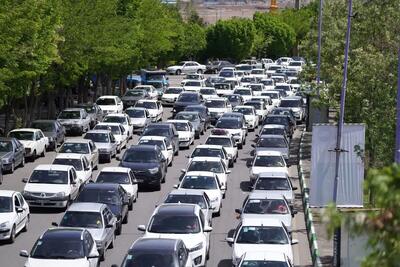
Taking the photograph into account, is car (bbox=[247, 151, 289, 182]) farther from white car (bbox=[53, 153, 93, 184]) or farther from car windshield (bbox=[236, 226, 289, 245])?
car windshield (bbox=[236, 226, 289, 245])

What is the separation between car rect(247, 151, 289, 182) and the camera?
113ft

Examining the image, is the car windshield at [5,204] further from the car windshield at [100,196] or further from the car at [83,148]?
the car at [83,148]

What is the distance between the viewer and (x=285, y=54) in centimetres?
12119

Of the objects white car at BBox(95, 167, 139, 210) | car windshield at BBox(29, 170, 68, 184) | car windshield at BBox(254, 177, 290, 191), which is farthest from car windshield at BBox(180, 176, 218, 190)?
car windshield at BBox(29, 170, 68, 184)

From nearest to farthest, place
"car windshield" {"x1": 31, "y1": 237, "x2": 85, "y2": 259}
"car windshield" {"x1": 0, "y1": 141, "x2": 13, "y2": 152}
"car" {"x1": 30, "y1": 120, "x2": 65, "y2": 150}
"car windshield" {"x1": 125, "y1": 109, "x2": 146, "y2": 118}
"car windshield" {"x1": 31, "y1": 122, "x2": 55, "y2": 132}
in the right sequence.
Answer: "car windshield" {"x1": 31, "y1": 237, "x2": 85, "y2": 259}
"car windshield" {"x1": 0, "y1": 141, "x2": 13, "y2": 152}
"car" {"x1": 30, "y1": 120, "x2": 65, "y2": 150}
"car windshield" {"x1": 31, "y1": 122, "x2": 55, "y2": 132}
"car windshield" {"x1": 125, "y1": 109, "x2": 146, "y2": 118}

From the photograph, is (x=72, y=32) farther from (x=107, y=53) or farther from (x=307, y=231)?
(x=307, y=231)

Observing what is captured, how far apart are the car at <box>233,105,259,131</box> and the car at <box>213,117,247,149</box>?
4966mm

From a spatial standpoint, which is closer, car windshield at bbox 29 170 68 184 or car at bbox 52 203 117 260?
car at bbox 52 203 117 260

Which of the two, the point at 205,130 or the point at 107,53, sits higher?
the point at 107,53

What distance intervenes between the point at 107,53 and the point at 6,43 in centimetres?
1953

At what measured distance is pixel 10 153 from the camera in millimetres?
36625

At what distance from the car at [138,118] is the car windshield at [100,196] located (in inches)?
884

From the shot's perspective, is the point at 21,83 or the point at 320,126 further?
the point at 21,83

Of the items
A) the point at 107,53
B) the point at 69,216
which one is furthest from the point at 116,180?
the point at 107,53
